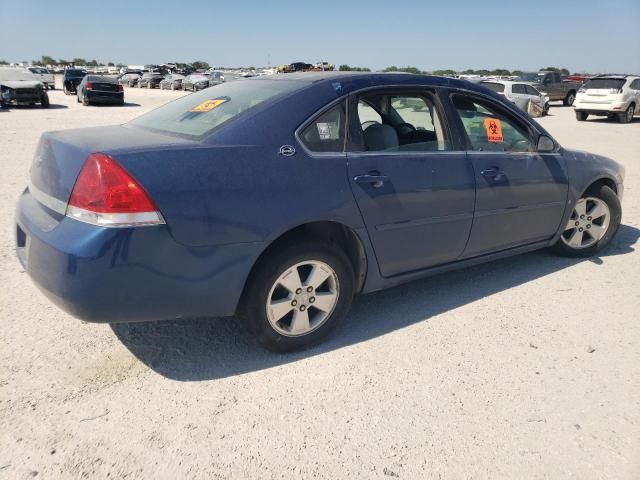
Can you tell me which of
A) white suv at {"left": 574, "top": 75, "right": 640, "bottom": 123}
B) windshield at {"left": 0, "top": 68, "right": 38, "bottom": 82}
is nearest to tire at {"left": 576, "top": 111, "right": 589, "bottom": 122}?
white suv at {"left": 574, "top": 75, "right": 640, "bottom": 123}

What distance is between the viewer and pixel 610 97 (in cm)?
1856

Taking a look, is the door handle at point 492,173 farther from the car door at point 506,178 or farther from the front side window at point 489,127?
the front side window at point 489,127

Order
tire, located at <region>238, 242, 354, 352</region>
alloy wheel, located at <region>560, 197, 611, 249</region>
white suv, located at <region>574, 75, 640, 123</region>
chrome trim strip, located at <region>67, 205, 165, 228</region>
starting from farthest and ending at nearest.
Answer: white suv, located at <region>574, 75, 640, 123</region>, alloy wheel, located at <region>560, 197, 611, 249</region>, tire, located at <region>238, 242, 354, 352</region>, chrome trim strip, located at <region>67, 205, 165, 228</region>

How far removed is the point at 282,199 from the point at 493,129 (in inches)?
78.9

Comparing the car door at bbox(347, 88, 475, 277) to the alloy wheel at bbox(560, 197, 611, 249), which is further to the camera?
the alloy wheel at bbox(560, 197, 611, 249)

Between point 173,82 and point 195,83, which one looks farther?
point 173,82

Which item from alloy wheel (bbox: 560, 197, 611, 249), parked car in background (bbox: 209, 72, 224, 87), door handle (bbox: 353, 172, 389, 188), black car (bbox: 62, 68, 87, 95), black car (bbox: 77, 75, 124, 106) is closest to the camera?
door handle (bbox: 353, 172, 389, 188)

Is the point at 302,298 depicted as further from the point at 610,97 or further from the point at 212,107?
the point at 610,97

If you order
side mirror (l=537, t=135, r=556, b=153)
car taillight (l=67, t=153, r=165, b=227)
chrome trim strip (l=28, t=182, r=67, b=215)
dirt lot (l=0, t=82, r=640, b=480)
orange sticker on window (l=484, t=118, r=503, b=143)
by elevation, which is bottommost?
dirt lot (l=0, t=82, r=640, b=480)

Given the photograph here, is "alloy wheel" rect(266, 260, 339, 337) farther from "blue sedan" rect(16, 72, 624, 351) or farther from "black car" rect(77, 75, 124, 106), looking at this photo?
"black car" rect(77, 75, 124, 106)

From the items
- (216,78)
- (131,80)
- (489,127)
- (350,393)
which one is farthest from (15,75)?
(131,80)

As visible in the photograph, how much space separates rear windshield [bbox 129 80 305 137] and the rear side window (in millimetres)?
276

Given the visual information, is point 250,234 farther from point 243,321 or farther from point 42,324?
point 42,324

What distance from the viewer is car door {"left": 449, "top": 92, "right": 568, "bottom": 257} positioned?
3.62 metres
